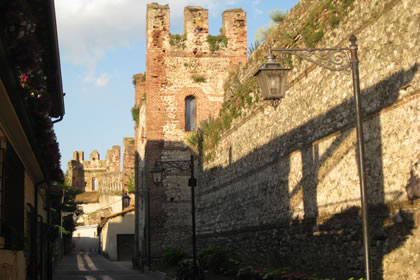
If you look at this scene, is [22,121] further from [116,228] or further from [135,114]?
[116,228]

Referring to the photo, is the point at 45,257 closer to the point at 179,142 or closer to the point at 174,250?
the point at 174,250

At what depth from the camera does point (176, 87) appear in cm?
3038

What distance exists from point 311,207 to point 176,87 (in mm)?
17556

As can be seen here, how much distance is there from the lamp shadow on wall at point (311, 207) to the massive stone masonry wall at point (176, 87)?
7263mm

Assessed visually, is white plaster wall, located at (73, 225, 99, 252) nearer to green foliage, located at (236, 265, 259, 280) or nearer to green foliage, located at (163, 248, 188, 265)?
green foliage, located at (163, 248, 188, 265)

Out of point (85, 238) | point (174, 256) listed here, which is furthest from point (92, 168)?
point (174, 256)

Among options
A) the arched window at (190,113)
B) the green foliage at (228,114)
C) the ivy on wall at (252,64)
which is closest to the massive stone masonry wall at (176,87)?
the arched window at (190,113)

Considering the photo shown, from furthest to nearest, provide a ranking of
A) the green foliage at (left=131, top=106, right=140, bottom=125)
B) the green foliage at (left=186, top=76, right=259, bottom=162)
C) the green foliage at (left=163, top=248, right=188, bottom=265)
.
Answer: the green foliage at (left=131, top=106, right=140, bottom=125) → the green foliage at (left=163, top=248, right=188, bottom=265) → the green foliage at (left=186, top=76, right=259, bottom=162)

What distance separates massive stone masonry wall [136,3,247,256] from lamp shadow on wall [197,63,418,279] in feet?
23.8

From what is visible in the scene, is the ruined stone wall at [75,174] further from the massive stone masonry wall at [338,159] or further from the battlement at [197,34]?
the massive stone masonry wall at [338,159]

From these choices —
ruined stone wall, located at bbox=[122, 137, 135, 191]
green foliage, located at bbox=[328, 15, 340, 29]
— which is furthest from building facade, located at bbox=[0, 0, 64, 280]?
ruined stone wall, located at bbox=[122, 137, 135, 191]

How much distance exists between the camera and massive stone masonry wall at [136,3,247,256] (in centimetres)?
2966

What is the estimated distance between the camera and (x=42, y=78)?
39.2ft

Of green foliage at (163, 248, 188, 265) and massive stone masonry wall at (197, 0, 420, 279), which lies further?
green foliage at (163, 248, 188, 265)
